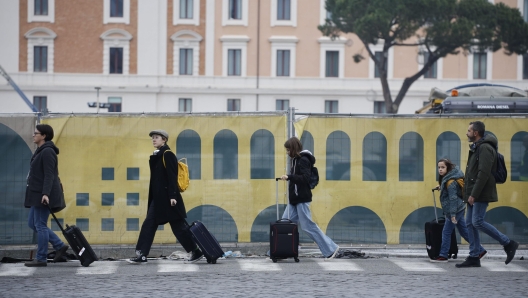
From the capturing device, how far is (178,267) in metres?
12.0

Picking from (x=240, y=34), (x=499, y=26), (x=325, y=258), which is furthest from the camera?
(x=240, y=34)

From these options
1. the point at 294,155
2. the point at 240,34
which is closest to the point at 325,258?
the point at 294,155

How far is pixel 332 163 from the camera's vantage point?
13664 mm

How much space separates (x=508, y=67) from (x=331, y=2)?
15.2 meters

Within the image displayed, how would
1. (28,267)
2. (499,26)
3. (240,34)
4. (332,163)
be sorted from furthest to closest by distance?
(240,34) < (499,26) < (332,163) < (28,267)

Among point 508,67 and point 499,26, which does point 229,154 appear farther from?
point 508,67

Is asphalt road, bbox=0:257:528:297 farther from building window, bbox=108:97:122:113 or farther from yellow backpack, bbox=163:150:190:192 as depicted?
building window, bbox=108:97:122:113

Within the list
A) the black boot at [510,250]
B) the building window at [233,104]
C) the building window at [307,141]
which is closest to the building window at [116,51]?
the building window at [233,104]

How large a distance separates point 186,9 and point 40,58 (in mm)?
10296

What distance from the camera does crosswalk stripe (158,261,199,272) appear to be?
11.7 m

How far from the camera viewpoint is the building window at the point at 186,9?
2539 inches

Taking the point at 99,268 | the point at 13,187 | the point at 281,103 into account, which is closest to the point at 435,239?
the point at 99,268

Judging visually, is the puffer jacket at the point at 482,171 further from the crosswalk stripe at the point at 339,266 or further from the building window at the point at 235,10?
the building window at the point at 235,10

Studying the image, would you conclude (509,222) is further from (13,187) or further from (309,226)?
(13,187)
